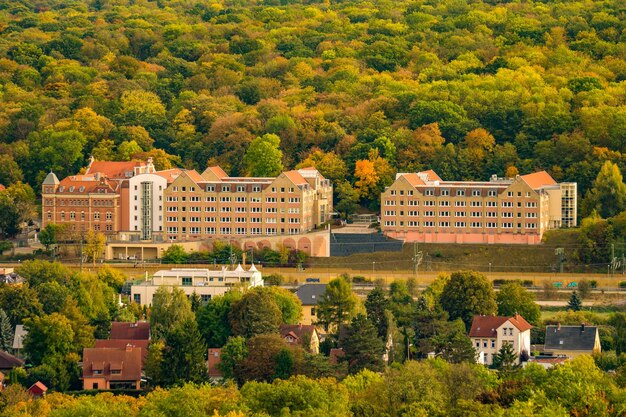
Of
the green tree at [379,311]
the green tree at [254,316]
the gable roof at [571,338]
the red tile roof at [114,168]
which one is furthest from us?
the red tile roof at [114,168]

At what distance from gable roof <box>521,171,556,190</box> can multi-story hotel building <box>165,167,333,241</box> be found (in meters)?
9.48

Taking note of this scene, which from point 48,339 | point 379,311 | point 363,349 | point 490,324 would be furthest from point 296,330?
point 48,339

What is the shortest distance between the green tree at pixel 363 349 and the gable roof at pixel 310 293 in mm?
9290

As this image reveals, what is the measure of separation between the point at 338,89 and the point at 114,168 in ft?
65.1

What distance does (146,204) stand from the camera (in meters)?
95.3

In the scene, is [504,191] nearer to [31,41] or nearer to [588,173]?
[588,173]

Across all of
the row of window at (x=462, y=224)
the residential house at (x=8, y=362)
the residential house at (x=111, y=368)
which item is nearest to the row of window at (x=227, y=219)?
the row of window at (x=462, y=224)

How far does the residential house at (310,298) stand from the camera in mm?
77250

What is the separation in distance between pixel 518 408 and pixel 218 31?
3423 inches

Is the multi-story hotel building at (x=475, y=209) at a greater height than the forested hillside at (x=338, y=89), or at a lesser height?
lesser

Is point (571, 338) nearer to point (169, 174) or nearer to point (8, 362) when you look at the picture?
point (8, 362)

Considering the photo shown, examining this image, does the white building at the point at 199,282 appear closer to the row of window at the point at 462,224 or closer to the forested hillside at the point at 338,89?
the row of window at the point at 462,224

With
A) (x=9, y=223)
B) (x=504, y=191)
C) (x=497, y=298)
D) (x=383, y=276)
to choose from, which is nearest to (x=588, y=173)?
(x=504, y=191)

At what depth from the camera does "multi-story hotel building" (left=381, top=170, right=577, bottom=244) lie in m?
90.5
